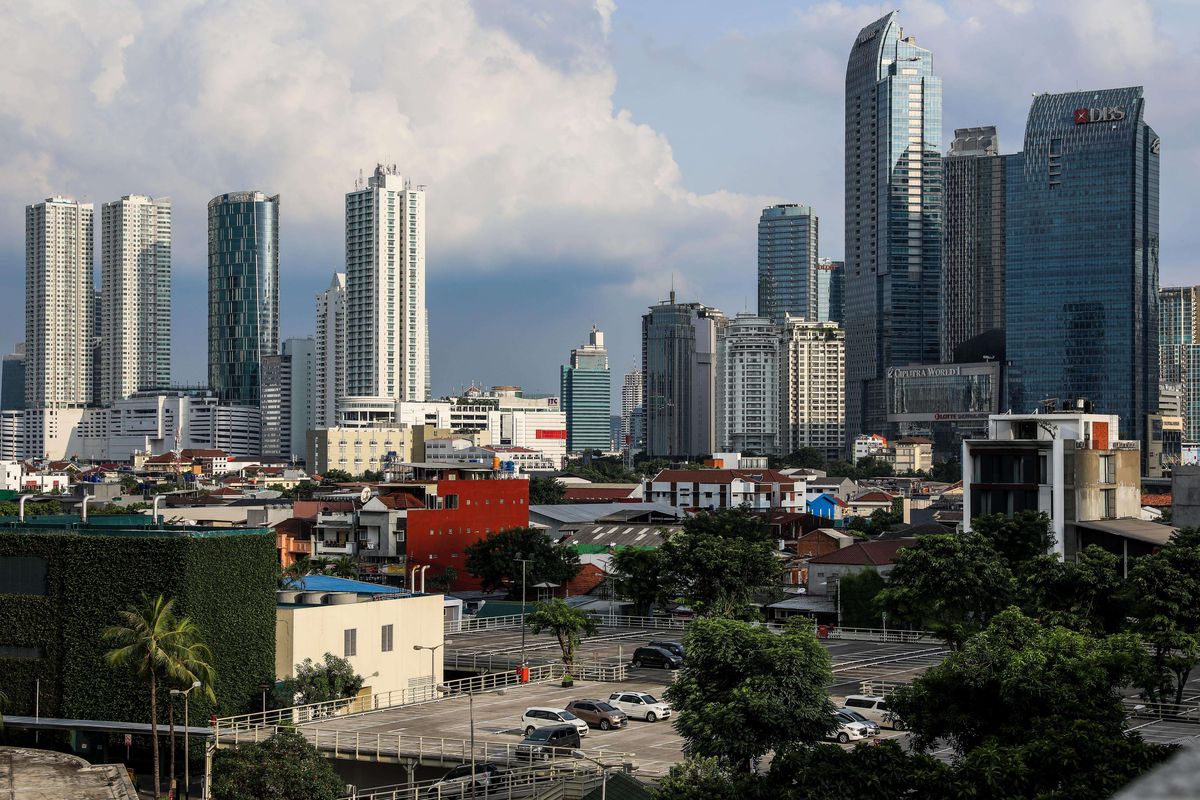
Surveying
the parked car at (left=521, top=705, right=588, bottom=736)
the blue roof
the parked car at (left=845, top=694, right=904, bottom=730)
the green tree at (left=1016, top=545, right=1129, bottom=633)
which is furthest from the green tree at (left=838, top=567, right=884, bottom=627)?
the parked car at (left=521, top=705, right=588, bottom=736)

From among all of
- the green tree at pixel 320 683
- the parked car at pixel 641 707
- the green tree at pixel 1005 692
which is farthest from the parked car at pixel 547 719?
the green tree at pixel 1005 692

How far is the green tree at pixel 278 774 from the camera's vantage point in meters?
34.2

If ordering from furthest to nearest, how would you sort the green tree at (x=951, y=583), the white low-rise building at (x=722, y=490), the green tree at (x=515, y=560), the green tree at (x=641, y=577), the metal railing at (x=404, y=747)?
the white low-rise building at (x=722, y=490) < the green tree at (x=515, y=560) < the green tree at (x=641, y=577) < the green tree at (x=951, y=583) < the metal railing at (x=404, y=747)

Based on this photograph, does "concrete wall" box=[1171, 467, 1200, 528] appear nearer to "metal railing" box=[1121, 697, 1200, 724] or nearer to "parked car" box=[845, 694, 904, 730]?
"metal railing" box=[1121, 697, 1200, 724]

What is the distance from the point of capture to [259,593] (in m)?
47.2

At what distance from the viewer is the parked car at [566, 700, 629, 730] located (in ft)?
144

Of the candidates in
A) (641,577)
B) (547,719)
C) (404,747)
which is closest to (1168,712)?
(547,719)

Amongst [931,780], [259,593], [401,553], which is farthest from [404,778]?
[401,553]

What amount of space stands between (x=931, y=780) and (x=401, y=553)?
68.8m

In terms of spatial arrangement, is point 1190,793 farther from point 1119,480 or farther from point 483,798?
point 1119,480

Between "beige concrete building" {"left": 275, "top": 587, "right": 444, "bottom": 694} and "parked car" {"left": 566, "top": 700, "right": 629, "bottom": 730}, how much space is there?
29.3 ft

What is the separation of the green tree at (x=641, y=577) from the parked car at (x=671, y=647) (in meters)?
9.97

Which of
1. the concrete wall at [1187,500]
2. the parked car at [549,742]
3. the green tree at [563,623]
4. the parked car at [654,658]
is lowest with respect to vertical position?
the parked car at [654,658]

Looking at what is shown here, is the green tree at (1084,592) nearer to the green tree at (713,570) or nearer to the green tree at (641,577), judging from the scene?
the green tree at (713,570)
